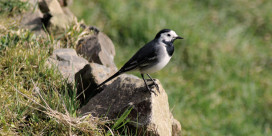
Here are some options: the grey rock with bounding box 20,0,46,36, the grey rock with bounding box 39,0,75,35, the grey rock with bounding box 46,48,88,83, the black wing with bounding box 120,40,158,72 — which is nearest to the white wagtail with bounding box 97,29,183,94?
the black wing with bounding box 120,40,158,72

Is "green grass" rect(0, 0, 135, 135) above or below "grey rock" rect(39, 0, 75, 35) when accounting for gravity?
below

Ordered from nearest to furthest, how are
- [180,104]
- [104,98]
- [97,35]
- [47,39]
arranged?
1. [104,98]
2. [47,39]
3. [97,35]
4. [180,104]

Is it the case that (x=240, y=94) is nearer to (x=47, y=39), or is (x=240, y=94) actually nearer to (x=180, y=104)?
(x=180, y=104)

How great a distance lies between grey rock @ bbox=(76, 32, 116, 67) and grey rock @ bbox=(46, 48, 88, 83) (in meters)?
0.29

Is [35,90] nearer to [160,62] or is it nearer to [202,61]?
[160,62]

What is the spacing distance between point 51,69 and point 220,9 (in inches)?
259

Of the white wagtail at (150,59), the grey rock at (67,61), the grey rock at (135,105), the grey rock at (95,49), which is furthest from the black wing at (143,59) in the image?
the grey rock at (95,49)

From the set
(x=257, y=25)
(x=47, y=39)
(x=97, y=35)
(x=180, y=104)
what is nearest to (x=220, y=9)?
(x=257, y=25)

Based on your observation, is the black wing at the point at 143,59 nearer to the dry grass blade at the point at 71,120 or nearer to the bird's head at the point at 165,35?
the bird's head at the point at 165,35

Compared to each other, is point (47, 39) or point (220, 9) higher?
point (220, 9)

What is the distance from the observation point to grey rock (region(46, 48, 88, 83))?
521cm

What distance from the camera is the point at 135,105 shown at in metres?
4.36

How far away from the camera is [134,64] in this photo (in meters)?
4.97

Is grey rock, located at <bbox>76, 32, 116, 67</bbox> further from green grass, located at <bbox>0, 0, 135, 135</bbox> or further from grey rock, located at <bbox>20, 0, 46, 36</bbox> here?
grey rock, located at <bbox>20, 0, 46, 36</bbox>
